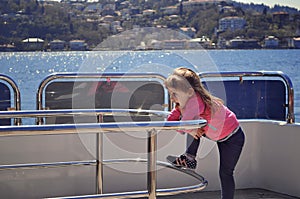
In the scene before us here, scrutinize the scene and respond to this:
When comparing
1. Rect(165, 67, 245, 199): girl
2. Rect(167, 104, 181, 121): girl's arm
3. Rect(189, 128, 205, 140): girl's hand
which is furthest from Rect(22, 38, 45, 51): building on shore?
Rect(189, 128, 205, 140): girl's hand

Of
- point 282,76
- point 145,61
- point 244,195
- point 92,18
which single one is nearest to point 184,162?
point 244,195

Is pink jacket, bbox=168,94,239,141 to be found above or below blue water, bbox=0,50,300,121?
below

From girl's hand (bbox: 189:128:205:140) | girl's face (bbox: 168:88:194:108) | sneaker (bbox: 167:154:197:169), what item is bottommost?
sneaker (bbox: 167:154:197:169)

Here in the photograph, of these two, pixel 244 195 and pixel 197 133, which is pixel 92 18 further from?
pixel 197 133

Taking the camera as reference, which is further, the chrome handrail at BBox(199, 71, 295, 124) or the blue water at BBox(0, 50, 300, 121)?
the blue water at BBox(0, 50, 300, 121)

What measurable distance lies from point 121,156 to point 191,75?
184 centimetres

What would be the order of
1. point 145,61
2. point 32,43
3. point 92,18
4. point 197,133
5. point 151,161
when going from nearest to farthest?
point 151,161, point 197,133, point 92,18, point 32,43, point 145,61

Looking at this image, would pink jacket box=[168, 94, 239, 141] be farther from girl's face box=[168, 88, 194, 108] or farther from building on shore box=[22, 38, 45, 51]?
building on shore box=[22, 38, 45, 51]

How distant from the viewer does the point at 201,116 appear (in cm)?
366

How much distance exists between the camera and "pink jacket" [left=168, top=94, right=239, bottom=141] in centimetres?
347

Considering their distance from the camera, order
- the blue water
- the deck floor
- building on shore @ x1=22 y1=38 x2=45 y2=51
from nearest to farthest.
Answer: the deck floor < building on shore @ x1=22 y1=38 x2=45 y2=51 < the blue water

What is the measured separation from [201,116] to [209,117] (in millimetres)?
54

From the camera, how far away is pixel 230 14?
38188mm

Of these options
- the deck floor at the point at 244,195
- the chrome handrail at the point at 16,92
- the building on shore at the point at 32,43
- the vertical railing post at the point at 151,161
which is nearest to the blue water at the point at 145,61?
the building on shore at the point at 32,43
